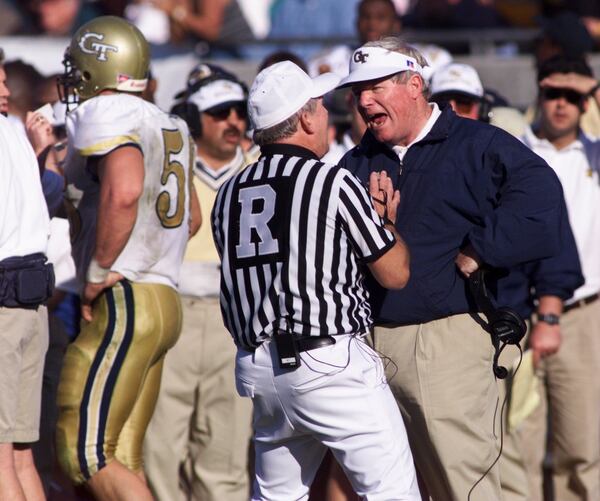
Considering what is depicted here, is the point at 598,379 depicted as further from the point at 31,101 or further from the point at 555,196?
the point at 31,101

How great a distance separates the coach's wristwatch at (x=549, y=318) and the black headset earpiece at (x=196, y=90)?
6.60 feet

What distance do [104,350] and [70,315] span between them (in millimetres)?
2183

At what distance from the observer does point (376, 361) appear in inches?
189

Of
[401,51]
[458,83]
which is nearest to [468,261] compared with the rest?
[401,51]

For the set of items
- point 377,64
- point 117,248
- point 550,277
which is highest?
point 377,64

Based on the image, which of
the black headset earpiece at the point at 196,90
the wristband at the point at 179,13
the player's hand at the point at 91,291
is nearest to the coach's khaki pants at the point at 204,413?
the black headset earpiece at the point at 196,90

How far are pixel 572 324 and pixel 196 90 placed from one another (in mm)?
2400

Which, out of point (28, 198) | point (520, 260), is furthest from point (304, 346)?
point (28, 198)

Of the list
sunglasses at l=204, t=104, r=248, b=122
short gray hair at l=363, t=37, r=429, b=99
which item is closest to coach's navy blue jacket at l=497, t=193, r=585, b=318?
short gray hair at l=363, t=37, r=429, b=99

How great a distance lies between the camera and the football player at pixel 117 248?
5.43 metres

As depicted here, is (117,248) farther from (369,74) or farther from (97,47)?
(369,74)

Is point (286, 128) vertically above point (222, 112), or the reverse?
point (286, 128)

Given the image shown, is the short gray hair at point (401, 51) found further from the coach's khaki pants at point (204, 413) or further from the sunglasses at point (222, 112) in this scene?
the coach's khaki pants at point (204, 413)

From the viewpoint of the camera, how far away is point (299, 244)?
15.1 ft
